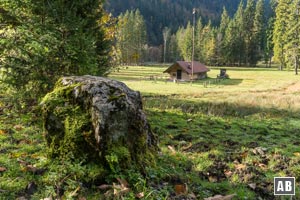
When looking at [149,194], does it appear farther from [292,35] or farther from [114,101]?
[292,35]

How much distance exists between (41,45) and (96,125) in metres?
3.77

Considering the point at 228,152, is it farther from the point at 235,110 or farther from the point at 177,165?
the point at 235,110

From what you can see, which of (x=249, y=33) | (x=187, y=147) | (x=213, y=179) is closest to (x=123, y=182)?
(x=213, y=179)

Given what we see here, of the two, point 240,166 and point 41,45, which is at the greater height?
point 41,45

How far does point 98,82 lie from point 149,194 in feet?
7.35

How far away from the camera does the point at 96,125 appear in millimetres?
4660

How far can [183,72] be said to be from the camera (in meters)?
47.7

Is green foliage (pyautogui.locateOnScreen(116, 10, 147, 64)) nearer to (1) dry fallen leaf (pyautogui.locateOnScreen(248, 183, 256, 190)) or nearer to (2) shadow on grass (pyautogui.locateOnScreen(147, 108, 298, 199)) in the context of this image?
(2) shadow on grass (pyautogui.locateOnScreen(147, 108, 298, 199))

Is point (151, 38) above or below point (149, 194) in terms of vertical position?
above

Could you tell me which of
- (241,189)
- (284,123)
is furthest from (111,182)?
(284,123)

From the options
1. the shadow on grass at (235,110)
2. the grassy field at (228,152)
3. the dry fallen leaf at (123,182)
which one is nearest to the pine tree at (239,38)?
the shadow on grass at (235,110)

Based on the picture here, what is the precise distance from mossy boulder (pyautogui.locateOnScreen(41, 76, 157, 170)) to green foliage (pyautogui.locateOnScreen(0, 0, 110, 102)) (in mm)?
2932

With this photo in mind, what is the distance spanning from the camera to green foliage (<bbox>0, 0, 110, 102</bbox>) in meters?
7.80

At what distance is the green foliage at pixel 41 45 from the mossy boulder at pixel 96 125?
2.93 meters
